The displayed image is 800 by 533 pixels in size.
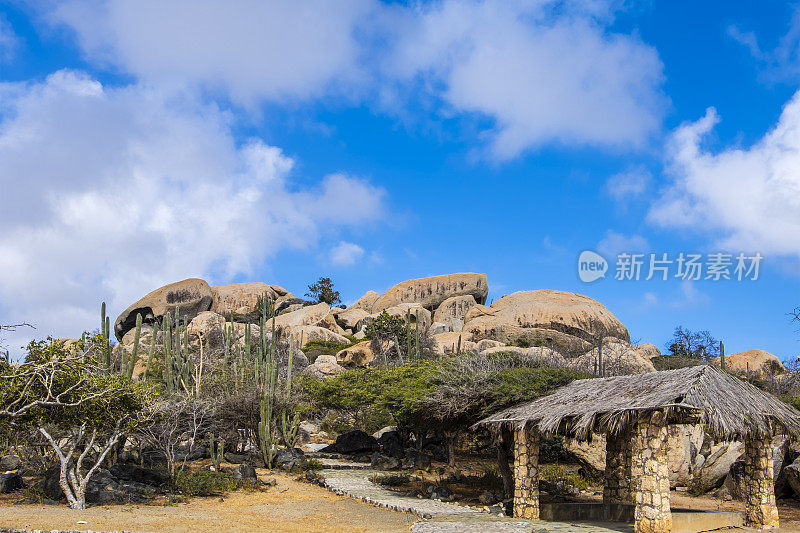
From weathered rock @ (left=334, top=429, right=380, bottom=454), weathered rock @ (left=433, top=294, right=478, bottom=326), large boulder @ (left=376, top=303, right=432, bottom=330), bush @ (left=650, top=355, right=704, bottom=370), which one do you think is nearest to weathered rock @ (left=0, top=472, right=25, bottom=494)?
weathered rock @ (left=334, top=429, right=380, bottom=454)

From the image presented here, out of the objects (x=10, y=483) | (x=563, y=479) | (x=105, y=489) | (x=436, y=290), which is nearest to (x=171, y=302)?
(x=436, y=290)

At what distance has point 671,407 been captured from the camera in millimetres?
12266

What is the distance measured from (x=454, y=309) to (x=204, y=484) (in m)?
47.6

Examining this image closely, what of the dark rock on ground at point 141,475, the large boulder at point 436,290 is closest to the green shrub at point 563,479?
the dark rock on ground at point 141,475

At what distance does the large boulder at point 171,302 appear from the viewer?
2744 inches

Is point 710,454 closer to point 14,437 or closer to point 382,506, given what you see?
point 382,506

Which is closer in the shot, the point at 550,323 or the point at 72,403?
the point at 72,403

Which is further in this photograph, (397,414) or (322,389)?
(322,389)

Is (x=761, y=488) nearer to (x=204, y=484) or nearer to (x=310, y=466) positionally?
(x=204, y=484)

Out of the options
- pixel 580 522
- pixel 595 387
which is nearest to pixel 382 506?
pixel 580 522

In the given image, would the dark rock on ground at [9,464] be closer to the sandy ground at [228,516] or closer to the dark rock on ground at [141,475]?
the dark rock on ground at [141,475]

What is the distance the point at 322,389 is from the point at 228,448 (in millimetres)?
4373

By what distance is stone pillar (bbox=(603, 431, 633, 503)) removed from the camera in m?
16.9

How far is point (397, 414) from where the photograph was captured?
25.3 meters
